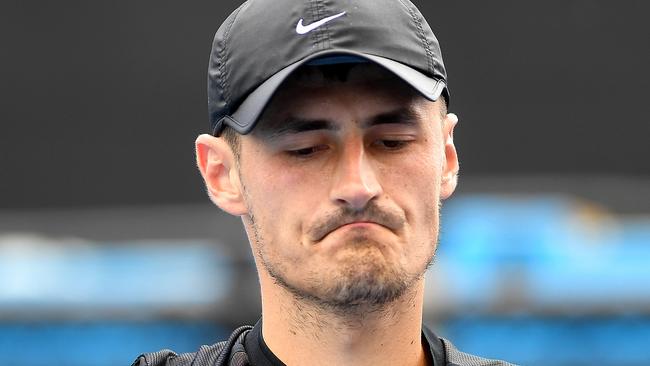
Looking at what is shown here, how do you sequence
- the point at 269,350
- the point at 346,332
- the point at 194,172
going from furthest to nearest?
the point at 194,172, the point at 269,350, the point at 346,332

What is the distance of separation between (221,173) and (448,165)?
1.58ft

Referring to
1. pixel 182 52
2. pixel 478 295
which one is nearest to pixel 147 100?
pixel 182 52

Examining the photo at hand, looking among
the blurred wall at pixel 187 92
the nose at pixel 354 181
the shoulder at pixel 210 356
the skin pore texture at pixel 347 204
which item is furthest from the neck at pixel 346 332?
the blurred wall at pixel 187 92

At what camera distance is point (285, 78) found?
226 cm

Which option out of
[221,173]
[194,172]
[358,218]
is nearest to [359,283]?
[358,218]

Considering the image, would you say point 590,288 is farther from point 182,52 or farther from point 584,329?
point 182,52

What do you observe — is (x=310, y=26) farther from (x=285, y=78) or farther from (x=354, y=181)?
(x=354, y=181)

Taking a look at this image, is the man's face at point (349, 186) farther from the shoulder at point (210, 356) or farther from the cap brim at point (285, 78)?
the shoulder at point (210, 356)

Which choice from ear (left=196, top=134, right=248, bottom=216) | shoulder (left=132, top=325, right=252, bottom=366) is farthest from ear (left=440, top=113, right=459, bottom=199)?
shoulder (left=132, top=325, right=252, bottom=366)

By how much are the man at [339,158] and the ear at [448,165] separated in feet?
0.11

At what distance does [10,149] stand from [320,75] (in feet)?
19.6

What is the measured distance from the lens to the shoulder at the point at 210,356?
8.50 ft

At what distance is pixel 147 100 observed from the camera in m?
7.89

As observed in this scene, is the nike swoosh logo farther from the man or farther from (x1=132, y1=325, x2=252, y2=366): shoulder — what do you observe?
(x1=132, y1=325, x2=252, y2=366): shoulder
